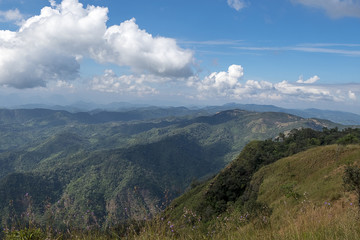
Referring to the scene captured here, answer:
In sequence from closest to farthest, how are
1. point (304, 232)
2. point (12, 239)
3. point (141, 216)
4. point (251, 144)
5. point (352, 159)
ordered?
point (304, 232) → point (12, 239) → point (141, 216) → point (352, 159) → point (251, 144)

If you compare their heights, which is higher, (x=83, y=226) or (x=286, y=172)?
(x=83, y=226)

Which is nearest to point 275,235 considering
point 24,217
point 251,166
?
point 24,217

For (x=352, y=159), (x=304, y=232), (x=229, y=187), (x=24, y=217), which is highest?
(x=304, y=232)

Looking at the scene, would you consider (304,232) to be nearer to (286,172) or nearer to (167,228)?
(167,228)

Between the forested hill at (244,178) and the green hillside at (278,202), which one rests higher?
the green hillside at (278,202)

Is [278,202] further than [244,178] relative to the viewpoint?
No

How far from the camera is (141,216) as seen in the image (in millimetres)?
7090

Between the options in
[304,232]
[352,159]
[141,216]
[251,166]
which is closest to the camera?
[304,232]

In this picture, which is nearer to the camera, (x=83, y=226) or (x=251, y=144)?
(x=83, y=226)

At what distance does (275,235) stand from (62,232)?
5869 millimetres

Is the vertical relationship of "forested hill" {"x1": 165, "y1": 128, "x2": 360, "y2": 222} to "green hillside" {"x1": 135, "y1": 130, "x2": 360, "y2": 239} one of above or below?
below

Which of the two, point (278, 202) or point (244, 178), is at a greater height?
point (278, 202)

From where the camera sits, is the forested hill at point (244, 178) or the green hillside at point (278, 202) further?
the forested hill at point (244, 178)

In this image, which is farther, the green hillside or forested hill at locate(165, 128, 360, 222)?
forested hill at locate(165, 128, 360, 222)
